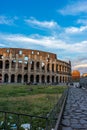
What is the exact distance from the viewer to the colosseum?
64375mm

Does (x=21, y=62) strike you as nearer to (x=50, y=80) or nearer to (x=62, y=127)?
(x=50, y=80)

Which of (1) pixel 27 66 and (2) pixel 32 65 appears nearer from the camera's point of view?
(1) pixel 27 66

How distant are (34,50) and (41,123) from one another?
206 feet

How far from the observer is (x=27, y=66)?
67.2 metres

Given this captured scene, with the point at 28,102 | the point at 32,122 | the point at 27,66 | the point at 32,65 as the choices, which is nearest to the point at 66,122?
the point at 32,122

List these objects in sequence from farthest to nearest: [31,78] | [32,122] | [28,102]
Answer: [31,78] → [28,102] → [32,122]

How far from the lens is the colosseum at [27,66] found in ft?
211

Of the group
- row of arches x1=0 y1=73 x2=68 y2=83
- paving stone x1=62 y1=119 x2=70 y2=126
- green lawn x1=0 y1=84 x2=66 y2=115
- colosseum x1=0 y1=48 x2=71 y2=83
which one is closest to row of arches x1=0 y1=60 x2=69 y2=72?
colosseum x1=0 y1=48 x2=71 y2=83

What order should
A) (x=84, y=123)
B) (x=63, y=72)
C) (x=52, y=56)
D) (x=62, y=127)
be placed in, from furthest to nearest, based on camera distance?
(x=63, y=72) → (x=52, y=56) → (x=84, y=123) → (x=62, y=127)

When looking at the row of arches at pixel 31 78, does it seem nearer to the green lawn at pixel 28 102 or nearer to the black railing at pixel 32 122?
the green lawn at pixel 28 102

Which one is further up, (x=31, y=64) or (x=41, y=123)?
(x=31, y=64)

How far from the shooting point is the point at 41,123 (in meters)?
7.84

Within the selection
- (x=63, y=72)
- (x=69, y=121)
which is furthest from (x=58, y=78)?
(x=69, y=121)

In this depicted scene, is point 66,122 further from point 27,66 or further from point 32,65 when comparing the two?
point 32,65
